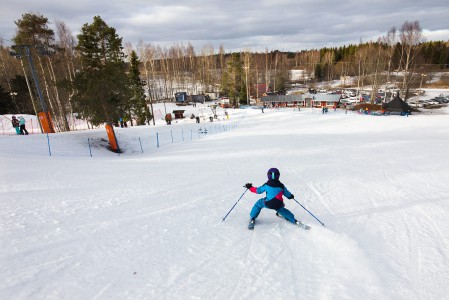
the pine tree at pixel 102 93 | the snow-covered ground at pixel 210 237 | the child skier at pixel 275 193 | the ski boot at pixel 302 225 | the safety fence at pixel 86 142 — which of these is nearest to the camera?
the snow-covered ground at pixel 210 237

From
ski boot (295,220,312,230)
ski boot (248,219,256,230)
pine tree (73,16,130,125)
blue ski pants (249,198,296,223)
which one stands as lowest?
ski boot (295,220,312,230)

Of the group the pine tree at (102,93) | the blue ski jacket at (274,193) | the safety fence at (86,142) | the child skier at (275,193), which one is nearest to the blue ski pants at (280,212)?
the child skier at (275,193)

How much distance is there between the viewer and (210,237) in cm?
483

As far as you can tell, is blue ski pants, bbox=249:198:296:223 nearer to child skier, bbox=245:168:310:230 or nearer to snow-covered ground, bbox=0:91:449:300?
child skier, bbox=245:168:310:230

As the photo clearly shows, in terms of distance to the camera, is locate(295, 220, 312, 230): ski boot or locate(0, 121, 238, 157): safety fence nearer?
locate(295, 220, 312, 230): ski boot

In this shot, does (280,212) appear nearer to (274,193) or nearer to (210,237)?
(274,193)

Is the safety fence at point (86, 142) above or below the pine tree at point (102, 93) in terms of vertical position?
below

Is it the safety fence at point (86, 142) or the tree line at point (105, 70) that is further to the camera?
the tree line at point (105, 70)

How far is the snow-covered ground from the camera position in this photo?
11.5 ft

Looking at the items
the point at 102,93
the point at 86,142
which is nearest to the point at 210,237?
the point at 86,142

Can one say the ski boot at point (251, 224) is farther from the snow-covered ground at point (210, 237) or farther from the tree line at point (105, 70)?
the tree line at point (105, 70)

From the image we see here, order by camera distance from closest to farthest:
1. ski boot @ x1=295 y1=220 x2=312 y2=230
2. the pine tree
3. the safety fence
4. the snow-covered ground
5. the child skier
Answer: the snow-covered ground
the child skier
ski boot @ x1=295 y1=220 x2=312 y2=230
the safety fence
the pine tree

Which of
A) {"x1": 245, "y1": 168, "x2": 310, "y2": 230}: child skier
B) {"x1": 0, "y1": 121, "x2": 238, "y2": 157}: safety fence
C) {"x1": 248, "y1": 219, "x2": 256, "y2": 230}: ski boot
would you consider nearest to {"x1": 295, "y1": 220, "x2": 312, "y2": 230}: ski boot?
{"x1": 245, "y1": 168, "x2": 310, "y2": 230}: child skier

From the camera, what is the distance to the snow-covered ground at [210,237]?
11.5 feet
